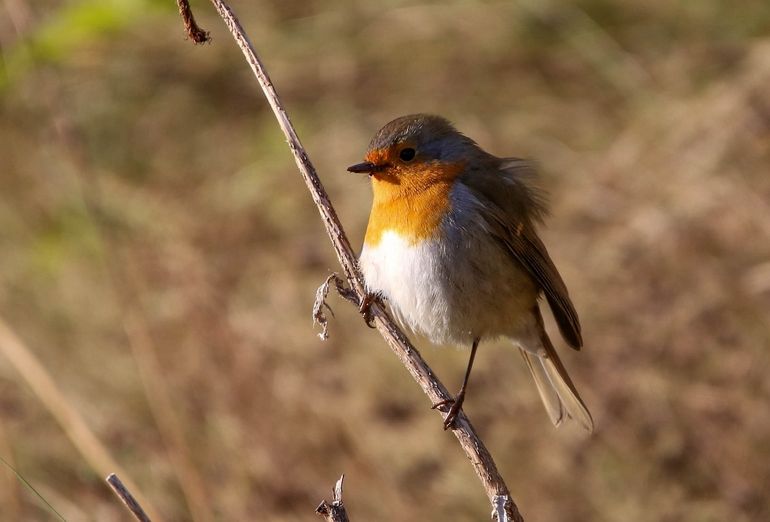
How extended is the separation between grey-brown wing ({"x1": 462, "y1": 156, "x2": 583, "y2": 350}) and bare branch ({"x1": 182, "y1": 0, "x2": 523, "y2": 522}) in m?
0.83

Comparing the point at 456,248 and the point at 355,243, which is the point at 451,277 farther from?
the point at 355,243

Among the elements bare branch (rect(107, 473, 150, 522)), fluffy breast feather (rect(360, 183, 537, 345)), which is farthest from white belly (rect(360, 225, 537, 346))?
bare branch (rect(107, 473, 150, 522))

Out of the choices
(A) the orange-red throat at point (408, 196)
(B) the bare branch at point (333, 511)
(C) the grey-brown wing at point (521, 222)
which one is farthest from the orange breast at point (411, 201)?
(B) the bare branch at point (333, 511)

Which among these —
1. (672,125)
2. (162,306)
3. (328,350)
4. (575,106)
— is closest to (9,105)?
(162,306)

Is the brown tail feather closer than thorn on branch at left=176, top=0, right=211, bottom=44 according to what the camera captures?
No

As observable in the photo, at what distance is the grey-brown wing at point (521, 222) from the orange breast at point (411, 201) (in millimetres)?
157

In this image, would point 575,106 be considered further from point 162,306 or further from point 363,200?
point 162,306

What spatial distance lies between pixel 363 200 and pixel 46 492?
2.43 metres

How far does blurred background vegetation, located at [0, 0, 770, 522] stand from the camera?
204 inches

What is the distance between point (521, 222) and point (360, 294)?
1.02m

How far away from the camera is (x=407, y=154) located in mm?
Answer: 3445

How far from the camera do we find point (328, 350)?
5777mm

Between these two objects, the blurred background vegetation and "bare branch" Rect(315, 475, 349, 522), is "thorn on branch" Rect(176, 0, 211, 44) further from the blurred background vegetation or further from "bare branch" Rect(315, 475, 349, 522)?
the blurred background vegetation

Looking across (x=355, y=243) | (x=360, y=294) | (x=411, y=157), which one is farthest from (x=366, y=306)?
(x=355, y=243)
